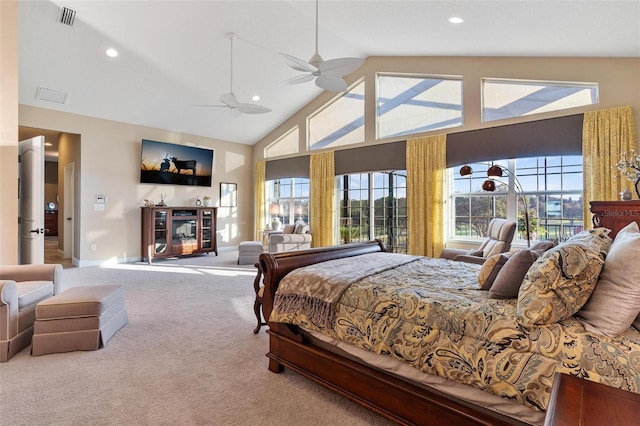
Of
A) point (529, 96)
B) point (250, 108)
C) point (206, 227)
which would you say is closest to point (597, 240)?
point (529, 96)

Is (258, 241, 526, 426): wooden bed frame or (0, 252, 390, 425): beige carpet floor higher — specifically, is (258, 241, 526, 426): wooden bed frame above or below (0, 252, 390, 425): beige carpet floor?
above

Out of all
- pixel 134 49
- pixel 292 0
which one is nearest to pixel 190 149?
pixel 134 49

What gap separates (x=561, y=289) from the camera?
1.39 metres

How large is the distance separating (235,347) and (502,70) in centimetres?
546

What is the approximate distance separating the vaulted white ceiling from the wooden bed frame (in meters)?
3.53

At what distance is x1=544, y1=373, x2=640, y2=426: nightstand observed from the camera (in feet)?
2.49

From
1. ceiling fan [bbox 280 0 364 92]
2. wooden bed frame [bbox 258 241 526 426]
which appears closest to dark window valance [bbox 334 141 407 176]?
ceiling fan [bbox 280 0 364 92]

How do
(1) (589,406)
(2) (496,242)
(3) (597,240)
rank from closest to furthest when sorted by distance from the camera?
(1) (589,406)
(3) (597,240)
(2) (496,242)

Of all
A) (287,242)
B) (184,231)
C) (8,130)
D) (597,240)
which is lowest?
(287,242)

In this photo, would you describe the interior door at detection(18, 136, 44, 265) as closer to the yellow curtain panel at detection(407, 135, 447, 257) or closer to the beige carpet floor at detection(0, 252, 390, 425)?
the beige carpet floor at detection(0, 252, 390, 425)

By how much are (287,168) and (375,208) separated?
8.92ft

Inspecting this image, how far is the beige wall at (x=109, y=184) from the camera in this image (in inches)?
251

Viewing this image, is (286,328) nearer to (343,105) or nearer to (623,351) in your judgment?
(623,351)

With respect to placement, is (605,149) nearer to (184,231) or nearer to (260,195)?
(260,195)
